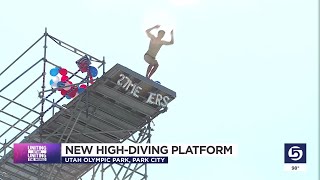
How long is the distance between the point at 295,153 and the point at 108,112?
25.4ft

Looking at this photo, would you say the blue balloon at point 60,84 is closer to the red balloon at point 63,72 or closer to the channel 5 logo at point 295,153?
the red balloon at point 63,72

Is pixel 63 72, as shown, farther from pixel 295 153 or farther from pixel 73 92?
pixel 295 153

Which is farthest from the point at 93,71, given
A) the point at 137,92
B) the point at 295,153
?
the point at 295,153

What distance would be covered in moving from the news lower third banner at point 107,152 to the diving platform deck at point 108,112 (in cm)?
59

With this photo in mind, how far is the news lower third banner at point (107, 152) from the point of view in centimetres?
3875

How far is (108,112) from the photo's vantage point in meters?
41.9

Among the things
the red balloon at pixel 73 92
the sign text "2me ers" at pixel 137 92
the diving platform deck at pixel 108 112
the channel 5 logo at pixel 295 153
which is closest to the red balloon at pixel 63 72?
the red balloon at pixel 73 92

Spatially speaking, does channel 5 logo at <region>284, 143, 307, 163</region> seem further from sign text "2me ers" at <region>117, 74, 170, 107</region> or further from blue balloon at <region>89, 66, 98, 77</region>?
blue balloon at <region>89, 66, 98, 77</region>

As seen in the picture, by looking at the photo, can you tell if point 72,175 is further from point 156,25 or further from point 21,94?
point 156,25

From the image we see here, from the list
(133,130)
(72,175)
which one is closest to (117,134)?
(133,130)

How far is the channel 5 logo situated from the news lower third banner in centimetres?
195

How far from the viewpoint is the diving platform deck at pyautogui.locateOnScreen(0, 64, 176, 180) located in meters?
40.8

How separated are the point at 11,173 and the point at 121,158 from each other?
6890 millimetres

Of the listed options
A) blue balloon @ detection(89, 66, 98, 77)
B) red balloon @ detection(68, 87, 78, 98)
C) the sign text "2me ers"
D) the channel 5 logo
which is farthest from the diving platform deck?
the channel 5 logo
